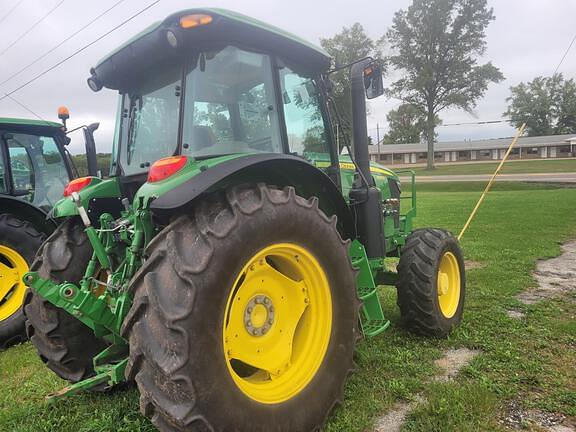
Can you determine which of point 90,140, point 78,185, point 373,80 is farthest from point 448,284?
point 90,140

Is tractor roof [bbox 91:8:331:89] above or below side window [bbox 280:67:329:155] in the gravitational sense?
above

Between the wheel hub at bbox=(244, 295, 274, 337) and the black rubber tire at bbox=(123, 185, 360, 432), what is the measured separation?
0.40 m

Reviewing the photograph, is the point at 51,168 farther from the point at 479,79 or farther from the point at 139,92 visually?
the point at 479,79

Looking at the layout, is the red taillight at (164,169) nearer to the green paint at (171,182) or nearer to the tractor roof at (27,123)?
the green paint at (171,182)

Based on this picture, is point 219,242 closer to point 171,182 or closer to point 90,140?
point 171,182

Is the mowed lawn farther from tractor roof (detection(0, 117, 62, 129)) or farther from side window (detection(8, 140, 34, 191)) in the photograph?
tractor roof (detection(0, 117, 62, 129))

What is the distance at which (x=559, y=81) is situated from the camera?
2581 inches

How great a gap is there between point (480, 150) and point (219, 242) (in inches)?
2920

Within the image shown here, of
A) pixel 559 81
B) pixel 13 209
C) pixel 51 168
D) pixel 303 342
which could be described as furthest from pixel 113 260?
pixel 559 81

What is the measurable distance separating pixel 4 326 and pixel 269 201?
380 centimetres

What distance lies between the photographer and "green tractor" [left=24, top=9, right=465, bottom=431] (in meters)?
2.05

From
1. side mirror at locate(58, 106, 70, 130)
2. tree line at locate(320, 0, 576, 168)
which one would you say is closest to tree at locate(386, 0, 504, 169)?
tree line at locate(320, 0, 576, 168)

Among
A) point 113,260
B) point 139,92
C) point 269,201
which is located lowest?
point 113,260

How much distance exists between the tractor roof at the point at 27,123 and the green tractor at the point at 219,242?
2.82 metres
